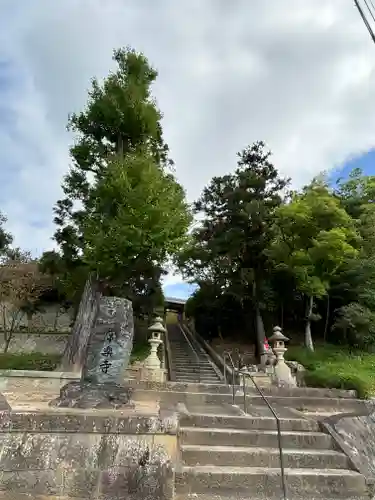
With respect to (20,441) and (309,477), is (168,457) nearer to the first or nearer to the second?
(20,441)

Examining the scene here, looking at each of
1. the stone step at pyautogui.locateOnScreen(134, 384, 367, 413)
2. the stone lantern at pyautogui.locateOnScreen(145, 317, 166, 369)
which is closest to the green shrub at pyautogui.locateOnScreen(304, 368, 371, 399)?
the stone step at pyautogui.locateOnScreen(134, 384, 367, 413)

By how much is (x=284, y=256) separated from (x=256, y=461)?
32.3 feet

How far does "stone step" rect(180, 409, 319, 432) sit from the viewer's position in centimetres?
524

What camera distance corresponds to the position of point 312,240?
13.1 m

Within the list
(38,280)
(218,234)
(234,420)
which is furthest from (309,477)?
(38,280)

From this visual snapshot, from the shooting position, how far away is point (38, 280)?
47.7 feet

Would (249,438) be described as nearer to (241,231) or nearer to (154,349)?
(154,349)

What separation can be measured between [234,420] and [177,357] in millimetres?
9434

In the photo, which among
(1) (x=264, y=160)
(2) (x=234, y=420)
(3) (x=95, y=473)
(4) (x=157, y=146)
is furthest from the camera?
(1) (x=264, y=160)

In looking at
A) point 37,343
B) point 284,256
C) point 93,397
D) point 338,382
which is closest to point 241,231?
point 284,256

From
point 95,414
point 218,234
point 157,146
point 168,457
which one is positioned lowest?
point 168,457

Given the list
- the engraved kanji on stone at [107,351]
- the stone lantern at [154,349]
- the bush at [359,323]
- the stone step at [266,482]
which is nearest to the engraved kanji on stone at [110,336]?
the engraved kanji on stone at [107,351]

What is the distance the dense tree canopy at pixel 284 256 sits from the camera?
1317 centimetres

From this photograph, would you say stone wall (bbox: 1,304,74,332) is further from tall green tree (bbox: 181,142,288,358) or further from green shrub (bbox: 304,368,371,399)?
green shrub (bbox: 304,368,371,399)
